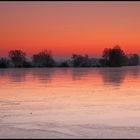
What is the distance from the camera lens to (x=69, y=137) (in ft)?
20.0

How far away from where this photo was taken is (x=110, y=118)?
8.05 metres

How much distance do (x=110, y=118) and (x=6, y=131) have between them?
2391 millimetres

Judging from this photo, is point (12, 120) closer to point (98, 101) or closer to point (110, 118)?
point (110, 118)

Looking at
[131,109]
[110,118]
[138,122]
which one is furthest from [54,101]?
[138,122]

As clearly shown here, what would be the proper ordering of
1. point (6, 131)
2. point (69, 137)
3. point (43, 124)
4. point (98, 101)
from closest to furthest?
1. point (69, 137)
2. point (6, 131)
3. point (43, 124)
4. point (98, 101)

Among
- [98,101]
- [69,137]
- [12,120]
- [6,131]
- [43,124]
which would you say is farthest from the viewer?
[98,101]

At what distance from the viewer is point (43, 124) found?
7355mm

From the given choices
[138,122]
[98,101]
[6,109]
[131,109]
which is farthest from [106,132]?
[98,101]

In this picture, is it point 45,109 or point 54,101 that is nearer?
point 45,109

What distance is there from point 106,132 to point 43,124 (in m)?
1.42

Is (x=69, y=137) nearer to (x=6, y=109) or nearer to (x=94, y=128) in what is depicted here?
(x=94, y=128)

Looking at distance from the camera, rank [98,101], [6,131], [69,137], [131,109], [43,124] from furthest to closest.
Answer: [98,101] → [131,109] → [43,124] → [6,131] → [69,137]

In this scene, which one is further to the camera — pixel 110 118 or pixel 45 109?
pixel 45 109

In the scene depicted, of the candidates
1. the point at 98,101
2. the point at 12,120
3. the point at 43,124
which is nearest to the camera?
the point at 43,124
